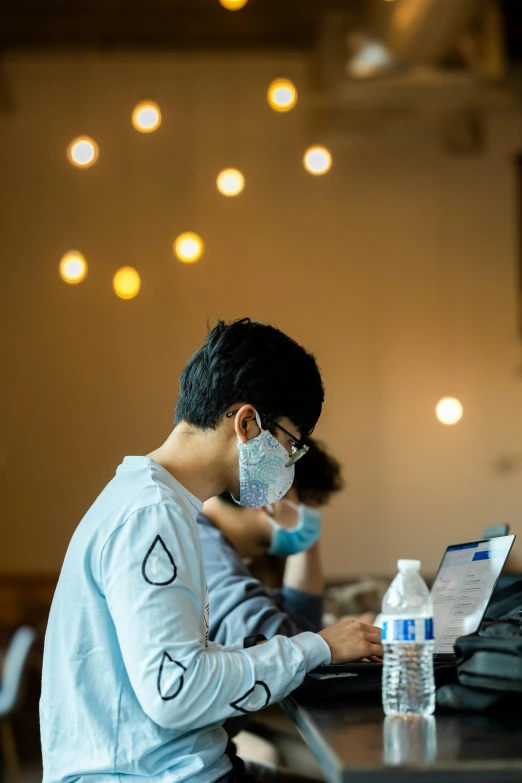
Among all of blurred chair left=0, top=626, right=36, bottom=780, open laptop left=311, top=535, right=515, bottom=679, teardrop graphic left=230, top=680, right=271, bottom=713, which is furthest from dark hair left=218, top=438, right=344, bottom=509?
blurred chair left=0, top=626, right=36, bottom=780

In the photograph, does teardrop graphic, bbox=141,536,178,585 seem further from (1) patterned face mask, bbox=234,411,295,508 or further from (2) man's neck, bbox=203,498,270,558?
(2) man's neck, bbox=203,498,270,558

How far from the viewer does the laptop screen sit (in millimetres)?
1458

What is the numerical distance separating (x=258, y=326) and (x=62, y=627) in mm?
514

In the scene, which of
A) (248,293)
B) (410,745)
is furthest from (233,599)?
(248,293)

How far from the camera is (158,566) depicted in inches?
47.6

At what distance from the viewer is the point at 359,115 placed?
5.43 m

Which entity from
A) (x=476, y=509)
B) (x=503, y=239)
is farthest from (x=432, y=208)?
(x=476, y=509)

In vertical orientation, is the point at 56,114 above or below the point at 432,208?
above

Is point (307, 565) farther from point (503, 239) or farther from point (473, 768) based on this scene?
point (503, 239)

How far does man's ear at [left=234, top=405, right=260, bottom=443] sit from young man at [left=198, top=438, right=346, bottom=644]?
1.53 ft

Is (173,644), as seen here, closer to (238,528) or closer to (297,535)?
(238,528)

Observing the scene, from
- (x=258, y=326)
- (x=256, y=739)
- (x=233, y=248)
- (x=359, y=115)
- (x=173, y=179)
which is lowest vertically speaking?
(x=256, y=739)

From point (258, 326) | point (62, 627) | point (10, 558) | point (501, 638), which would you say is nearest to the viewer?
point (501, 638)

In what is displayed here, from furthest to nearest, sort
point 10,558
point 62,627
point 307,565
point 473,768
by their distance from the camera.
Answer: point 10,558 → point 307,565 → point 62,627 → point 473,768
